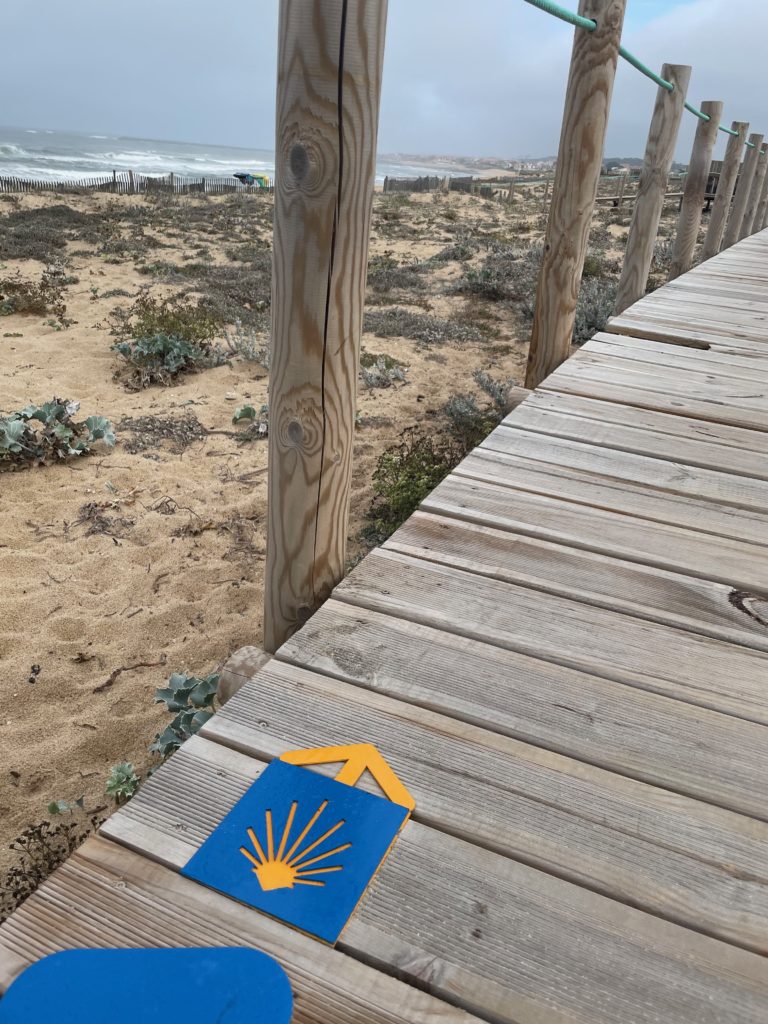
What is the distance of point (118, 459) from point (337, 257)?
370 centimetres

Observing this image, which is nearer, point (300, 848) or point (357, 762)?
point (300, 848)

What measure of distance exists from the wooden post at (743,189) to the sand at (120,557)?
3.92 meters

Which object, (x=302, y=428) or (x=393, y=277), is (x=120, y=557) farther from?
(x=393, y=277)

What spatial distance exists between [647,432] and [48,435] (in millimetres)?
3679

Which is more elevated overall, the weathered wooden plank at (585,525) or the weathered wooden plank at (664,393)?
the weathered wooden plank at (664,393)

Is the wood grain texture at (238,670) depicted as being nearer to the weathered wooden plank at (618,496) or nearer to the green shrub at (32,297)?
the weathered wooden plank at (618,496)

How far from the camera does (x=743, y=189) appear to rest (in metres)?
8.55

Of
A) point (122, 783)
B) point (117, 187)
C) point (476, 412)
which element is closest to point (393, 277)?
point (476, 412)

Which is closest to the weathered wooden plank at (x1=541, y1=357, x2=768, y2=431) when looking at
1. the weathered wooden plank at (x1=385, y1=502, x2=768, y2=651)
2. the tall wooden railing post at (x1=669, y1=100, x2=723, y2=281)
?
the weathered wooden plank at (x1=385, y1=502, x2=768, y2=651)

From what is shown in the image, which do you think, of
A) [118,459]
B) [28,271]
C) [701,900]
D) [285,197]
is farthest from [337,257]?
[28,271]

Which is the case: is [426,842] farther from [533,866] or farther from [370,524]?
[370,524]

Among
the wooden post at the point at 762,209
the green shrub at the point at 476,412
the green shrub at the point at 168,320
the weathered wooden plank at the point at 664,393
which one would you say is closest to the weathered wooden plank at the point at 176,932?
the weathered wooden plank at the point at 664,393

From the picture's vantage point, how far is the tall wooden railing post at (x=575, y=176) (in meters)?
3.02

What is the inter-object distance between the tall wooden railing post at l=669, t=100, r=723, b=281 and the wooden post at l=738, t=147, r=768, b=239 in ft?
11.7
